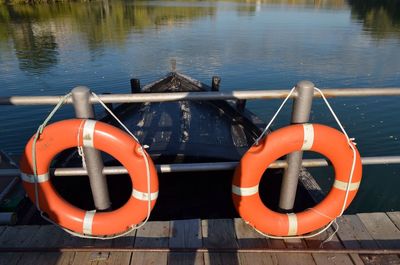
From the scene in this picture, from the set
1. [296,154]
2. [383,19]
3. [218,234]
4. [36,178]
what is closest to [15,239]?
[36,178]

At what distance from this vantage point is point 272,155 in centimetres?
254

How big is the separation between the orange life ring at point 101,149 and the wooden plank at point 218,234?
0.55 metres

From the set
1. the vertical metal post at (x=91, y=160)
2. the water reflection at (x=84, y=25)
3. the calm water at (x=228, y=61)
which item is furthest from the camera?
the water reflection at (x=84, y=25)

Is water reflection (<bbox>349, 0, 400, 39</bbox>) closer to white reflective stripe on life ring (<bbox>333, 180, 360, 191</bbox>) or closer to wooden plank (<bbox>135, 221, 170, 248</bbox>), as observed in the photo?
white reflective stripe on life ring (<bbox>333, 180, 360, 191</bbox>)

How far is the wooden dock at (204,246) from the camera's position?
A: 2508 millimetres

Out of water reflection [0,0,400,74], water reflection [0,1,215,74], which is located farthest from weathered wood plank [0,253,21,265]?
water reflection [0,1,215,74]

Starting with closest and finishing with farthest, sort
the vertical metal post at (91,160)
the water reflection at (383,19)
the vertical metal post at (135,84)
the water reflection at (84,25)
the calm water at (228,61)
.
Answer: the vertical metal post at (91,160) → the vertical metal post at (135,84) → the calm water at (228,61) → the water reflection at (84,25) → the water reflection at (383,19)

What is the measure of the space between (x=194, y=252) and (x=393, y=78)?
14968mm

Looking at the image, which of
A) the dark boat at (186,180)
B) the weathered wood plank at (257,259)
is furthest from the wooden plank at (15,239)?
the weathered wood plank at (257,259)

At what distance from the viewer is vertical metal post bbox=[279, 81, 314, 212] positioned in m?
2.38

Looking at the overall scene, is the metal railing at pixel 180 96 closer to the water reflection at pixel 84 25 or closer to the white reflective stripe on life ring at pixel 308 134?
the white reflective stripe on life ring at pixel 308 134

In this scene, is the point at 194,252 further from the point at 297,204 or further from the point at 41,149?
the point at 297,204

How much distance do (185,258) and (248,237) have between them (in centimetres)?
59

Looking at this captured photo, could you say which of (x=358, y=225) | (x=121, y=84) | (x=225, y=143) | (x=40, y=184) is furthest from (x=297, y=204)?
(x=121, y=84)
